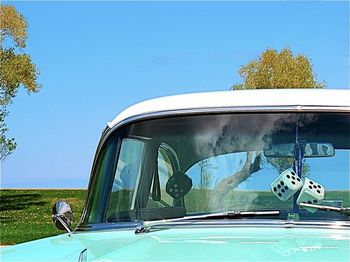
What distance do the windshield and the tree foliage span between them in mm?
27812

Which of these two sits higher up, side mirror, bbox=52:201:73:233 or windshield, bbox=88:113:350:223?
windshield, bbox=88:113:350:223

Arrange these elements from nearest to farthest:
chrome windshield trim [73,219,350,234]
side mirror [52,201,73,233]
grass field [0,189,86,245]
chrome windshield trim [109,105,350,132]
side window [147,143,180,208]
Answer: chrome windshield trim [73,219,350,234]
chrome windshield trim [109,105,350,132]
side window [147,143,180,208]
side mirror [52,201,73,233]
grass field [0,189,86,245]

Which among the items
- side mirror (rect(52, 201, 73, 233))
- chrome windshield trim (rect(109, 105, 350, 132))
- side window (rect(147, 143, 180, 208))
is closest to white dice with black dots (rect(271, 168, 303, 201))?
chrome windshield trim (rect(109, 105, 350, 132))

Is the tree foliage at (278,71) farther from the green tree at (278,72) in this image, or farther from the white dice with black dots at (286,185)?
the white dice with black dots at (286,185)

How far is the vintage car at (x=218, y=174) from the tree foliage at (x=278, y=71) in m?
27.8

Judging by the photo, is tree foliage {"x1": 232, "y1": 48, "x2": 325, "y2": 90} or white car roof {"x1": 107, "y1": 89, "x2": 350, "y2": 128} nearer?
white car roof {"x1": 107, "y1": 89, "x2": 350, "y2": 128}

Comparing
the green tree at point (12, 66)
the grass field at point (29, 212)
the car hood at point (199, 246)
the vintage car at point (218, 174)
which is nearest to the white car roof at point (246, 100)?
the vintage car at point (218, 174)

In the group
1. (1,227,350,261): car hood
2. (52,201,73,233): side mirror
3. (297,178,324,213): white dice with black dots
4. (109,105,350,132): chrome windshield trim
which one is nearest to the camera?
(1,227,350,261): car hood

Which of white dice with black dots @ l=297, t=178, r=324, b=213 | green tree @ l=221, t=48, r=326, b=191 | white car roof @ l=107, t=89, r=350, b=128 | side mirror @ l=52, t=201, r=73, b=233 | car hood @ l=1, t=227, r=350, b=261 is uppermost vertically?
green tree @ l=221, t=48, r=326, b=191

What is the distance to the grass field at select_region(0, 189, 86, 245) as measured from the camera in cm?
1693

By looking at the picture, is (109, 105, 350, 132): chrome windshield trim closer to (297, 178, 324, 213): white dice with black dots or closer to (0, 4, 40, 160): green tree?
(297, 178, 324, 213): white dice with black dots

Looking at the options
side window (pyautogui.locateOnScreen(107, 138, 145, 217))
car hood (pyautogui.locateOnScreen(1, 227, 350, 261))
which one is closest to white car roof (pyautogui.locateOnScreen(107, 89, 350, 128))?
side window (pyautogui.locateOnScreen(107, 138, 145, 217))

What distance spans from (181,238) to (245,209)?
0.50m

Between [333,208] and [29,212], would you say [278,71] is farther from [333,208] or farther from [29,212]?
[333,208]
